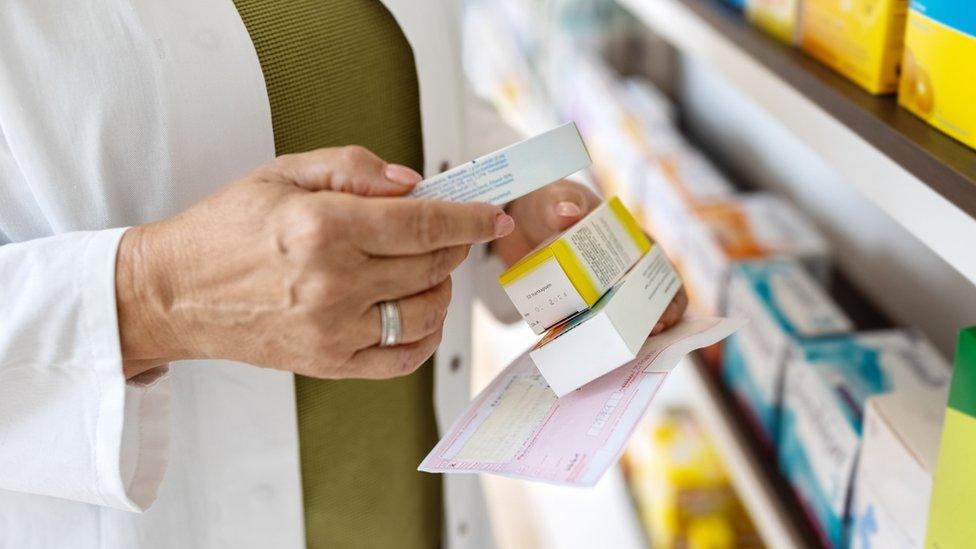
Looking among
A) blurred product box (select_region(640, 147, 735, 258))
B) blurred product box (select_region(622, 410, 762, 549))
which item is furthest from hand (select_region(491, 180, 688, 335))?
blurred product box (select_region(622, 410, 762, 549))

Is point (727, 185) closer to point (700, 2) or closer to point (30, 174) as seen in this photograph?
point (700, 2)

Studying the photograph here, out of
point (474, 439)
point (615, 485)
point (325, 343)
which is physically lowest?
point (615, 485)

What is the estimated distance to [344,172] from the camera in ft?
2.15

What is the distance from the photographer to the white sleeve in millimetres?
686

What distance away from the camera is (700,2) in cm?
126

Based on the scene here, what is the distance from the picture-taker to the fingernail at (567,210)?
2.86 ft

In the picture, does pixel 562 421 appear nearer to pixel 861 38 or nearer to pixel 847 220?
pixel 861 38

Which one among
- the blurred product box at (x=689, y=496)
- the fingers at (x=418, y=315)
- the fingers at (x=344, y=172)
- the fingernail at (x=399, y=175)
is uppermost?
the fingers at (x=344, y=172)

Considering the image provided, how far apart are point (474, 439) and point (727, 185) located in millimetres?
996

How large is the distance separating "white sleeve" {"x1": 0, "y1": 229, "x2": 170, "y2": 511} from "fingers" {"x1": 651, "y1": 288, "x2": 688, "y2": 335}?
0.44 m

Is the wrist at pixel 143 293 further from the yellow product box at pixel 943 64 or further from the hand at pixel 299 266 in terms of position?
the yellow product box at pixel 943 64

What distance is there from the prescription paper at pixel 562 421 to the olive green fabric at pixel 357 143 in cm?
24

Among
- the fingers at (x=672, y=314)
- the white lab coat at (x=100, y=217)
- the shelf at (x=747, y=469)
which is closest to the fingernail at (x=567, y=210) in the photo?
the fingers at (x=672, y=314)

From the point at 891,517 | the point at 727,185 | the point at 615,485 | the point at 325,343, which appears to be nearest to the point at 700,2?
the point at 727,185
